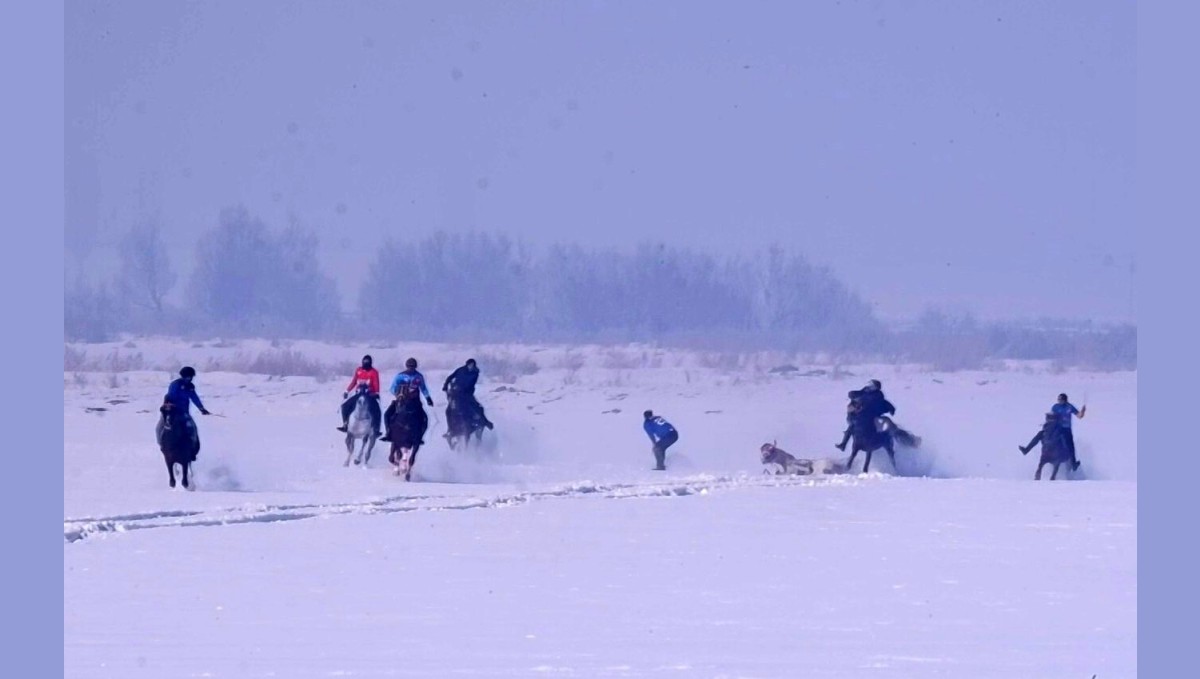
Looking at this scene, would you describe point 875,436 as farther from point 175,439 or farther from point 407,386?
point 175,439

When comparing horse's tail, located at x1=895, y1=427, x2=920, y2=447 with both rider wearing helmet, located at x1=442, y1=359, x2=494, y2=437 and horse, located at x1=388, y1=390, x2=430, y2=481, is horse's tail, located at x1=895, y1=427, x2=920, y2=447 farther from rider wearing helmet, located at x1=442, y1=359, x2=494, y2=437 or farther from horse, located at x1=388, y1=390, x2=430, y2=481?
horse, located at x1=388, y1=390, x2=430, y2=481

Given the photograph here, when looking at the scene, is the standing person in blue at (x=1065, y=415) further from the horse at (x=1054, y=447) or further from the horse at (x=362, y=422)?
the horse at (x=362, y=422)

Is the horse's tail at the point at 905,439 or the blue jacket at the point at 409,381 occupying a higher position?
the blue jacket at the point at 409,381

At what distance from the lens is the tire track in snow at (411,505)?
15.6 metres

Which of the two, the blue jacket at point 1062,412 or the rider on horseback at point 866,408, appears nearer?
the rider on horseback at point 866,408

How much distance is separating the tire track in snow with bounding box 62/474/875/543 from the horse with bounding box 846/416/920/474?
471mm

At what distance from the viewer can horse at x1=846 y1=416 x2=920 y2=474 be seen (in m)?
21.5

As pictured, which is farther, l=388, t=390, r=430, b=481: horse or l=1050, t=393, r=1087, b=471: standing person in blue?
l=1050, t=393, r=1087, b=471: standing person in blue

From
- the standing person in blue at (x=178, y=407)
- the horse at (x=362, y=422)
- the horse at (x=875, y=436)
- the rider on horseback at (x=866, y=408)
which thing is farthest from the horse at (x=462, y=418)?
the horse at (x=875, y=436)

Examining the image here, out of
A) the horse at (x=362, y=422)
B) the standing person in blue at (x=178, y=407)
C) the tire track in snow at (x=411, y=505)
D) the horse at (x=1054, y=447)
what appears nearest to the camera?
the tire track in snow at (x=411, y=505)

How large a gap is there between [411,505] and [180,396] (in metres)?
3.14

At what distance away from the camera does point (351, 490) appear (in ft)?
63.0

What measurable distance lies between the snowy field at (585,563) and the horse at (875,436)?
16.7 inches

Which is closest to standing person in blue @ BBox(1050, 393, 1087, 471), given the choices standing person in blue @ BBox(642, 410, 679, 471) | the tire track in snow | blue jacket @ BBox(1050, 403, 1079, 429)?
blue jacket @ BBox(1050, 403, 1079, 429)
